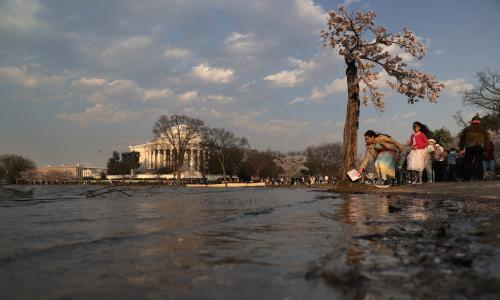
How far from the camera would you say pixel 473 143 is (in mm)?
14750

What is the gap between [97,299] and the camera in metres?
2.02

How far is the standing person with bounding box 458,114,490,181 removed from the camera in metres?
14.5

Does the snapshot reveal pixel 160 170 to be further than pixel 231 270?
Yes

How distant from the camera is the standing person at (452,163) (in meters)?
17.5

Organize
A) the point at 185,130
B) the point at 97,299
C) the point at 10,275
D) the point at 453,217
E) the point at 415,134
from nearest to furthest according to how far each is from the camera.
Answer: the point at 97,299 → the point at 10,275 → the point at 453,217 → the point at 415,134 → the point at 185,130

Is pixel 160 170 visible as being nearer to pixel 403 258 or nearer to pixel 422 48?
pixel 422 48

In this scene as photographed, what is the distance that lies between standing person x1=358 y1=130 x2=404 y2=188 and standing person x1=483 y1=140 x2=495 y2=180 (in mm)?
3141

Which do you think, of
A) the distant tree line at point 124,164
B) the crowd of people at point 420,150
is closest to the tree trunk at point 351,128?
the crowd of people at point 420,150

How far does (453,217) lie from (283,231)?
2496 millimetres

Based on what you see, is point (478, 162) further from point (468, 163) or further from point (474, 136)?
point (474, 136)

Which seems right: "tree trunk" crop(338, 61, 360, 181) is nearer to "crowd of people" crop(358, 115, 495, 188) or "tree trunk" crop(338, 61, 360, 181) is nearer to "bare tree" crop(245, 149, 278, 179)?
"crowd of people" crop(358, 115, 495, 188)

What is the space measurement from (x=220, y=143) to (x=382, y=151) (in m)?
69.9

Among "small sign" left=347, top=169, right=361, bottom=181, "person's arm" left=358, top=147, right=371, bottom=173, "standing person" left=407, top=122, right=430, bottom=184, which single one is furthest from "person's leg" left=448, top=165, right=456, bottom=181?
"person's arm" left=358, top=147, right=371, bottom=173

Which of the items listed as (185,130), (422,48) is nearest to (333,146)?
(185,130)
